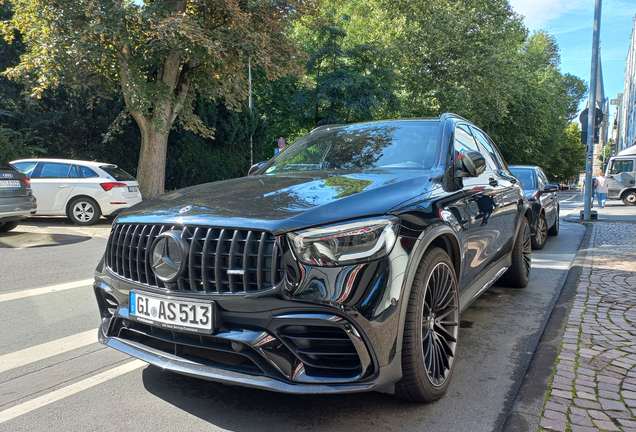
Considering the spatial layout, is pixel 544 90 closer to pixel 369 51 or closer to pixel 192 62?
pixel 369 51

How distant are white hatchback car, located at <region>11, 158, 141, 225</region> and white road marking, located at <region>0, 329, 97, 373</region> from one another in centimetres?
860

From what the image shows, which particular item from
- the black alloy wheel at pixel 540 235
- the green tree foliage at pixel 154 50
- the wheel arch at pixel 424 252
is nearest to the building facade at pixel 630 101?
the green tree foliage at pixel 154 50

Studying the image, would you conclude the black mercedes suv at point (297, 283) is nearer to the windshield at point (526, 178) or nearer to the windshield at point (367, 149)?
the windshield at point (367, 149)

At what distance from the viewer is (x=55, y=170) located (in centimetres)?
1210

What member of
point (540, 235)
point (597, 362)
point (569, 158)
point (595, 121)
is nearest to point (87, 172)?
point (540, 235)

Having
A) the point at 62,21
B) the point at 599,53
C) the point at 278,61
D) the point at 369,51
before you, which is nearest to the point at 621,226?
the point at 599,53

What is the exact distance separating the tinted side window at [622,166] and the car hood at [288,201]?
25.0 meters

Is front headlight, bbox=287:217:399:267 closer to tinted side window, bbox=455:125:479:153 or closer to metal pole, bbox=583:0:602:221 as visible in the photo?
tinted side window, bbox=455:125:479:153

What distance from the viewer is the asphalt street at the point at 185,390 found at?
257 centimetres

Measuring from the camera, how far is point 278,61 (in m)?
16.5

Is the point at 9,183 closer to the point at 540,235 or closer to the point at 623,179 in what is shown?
the point at 540,235

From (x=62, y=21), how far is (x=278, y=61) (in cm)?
633

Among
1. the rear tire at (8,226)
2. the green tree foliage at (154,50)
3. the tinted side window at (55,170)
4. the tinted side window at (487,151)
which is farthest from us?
the green tree foliage at (154,50)

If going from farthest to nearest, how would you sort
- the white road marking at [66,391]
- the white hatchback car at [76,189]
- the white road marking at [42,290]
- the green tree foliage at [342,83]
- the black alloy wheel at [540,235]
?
the green tree foliage at [342,83] → the white hatchback car at [76,189] → the black alloy wheel at [540,235] → the white road marking at [42,290] → the white road marking at [66,391]
